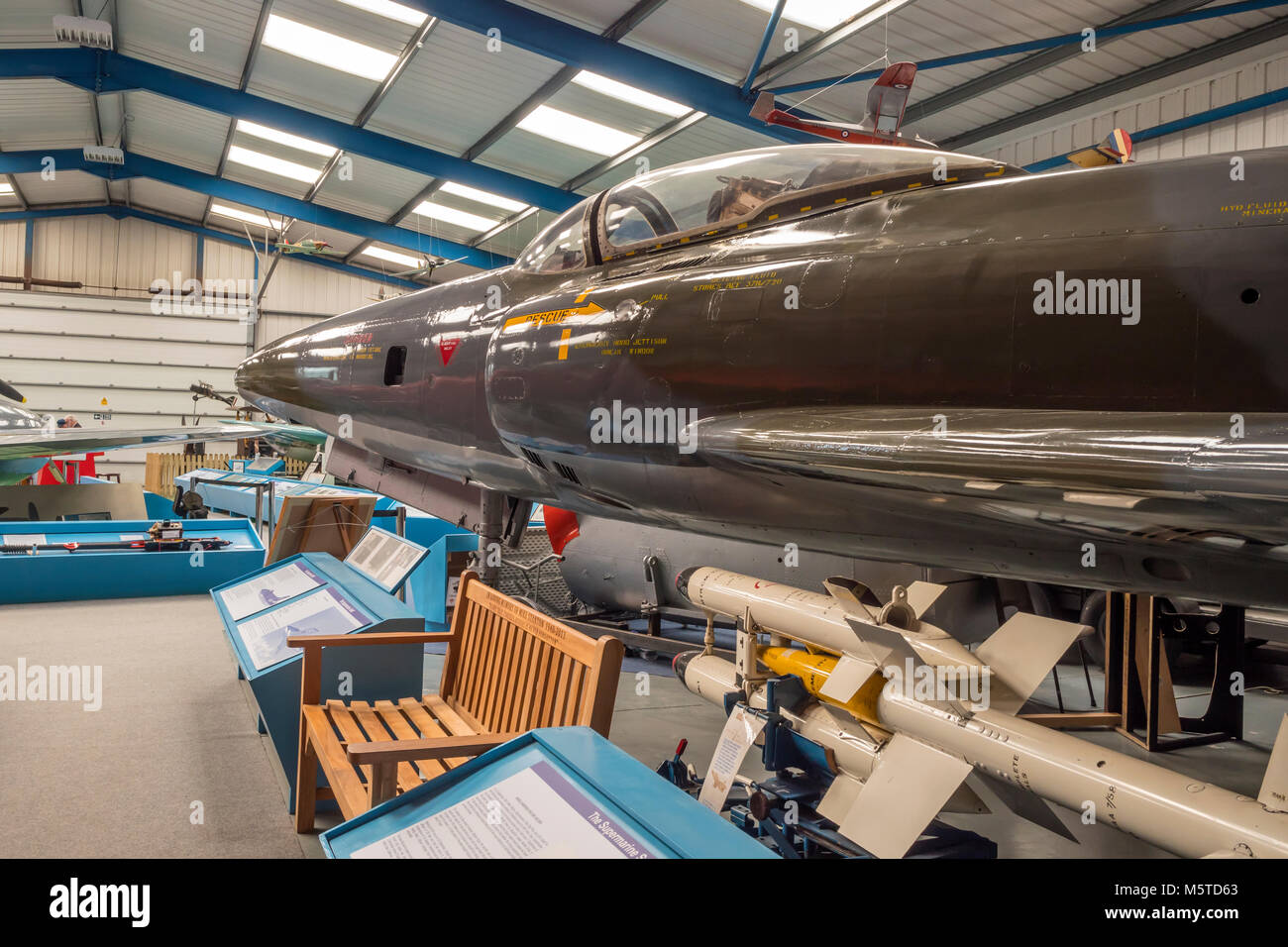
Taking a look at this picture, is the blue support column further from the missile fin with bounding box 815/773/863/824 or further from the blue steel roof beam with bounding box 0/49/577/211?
the missile fin with bounding box 815/773/863/824

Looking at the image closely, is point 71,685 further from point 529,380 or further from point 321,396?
point 529,380

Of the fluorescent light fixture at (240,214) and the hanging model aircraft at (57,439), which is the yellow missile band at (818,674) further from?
the fluorescent light fixture at (240,214)

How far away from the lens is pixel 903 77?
7781mm

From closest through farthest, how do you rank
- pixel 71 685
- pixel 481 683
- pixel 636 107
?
pixel 481 683, pixel 71 685, pixel 636 107

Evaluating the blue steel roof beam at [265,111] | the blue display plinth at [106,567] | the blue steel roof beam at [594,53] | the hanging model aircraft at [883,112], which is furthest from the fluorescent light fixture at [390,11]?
the blue display plinth at [106,567]

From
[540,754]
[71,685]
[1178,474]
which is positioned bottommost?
[71,685]

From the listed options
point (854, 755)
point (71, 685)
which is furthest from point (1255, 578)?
point (71, 685)

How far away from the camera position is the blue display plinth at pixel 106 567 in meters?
8.81

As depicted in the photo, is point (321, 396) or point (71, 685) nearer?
point (321, 396)

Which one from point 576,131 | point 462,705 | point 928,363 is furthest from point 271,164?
point 928,363

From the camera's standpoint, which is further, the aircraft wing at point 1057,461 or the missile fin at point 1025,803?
the missile fin at point 1025,803

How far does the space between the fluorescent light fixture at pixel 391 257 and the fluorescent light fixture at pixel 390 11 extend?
50.3ft

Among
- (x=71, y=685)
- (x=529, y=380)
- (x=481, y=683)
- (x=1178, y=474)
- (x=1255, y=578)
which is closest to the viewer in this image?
(x=1178, y=474)
